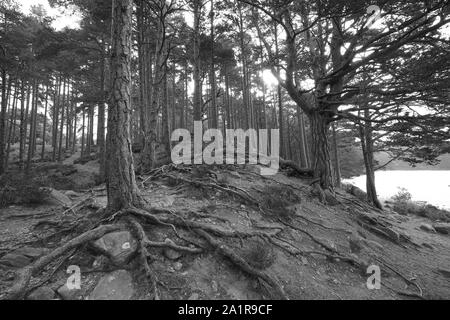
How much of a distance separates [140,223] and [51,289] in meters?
1.52

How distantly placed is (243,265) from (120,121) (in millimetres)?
3454

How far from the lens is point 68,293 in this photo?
9.40 feet

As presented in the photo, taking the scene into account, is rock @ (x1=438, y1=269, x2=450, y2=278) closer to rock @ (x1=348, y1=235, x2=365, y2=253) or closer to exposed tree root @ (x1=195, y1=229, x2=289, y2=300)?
rock @ (x1=348, y1=235, x2=365, y2=253)

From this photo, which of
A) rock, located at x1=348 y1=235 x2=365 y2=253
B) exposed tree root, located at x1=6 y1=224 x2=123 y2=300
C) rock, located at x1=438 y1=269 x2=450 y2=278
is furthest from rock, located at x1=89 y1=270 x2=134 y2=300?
rock, located at x1=438 y1=269 x2=450 y2=278

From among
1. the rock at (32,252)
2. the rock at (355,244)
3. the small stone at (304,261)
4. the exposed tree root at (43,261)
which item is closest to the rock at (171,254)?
the exposed tree root at (43,261)

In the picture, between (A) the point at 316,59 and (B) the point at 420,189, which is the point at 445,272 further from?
(B) the point at 420,189

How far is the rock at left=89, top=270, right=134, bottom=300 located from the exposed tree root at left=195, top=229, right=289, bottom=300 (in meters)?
1.41

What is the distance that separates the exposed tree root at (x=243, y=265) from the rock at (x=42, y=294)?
89.7 inches

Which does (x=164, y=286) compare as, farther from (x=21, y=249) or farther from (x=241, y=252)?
(x=21, y=249)

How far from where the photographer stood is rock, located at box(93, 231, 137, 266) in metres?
3.38

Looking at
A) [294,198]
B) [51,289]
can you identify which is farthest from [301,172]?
[51,289]

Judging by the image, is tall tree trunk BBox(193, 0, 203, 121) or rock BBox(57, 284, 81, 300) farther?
tall tree trunk BBox(193, 0, 203, 121)

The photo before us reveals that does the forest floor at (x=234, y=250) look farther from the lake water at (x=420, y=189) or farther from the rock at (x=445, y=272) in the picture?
the lake water at (x=420, y=189)

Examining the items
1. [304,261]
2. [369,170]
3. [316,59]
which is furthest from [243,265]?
[369,170]
